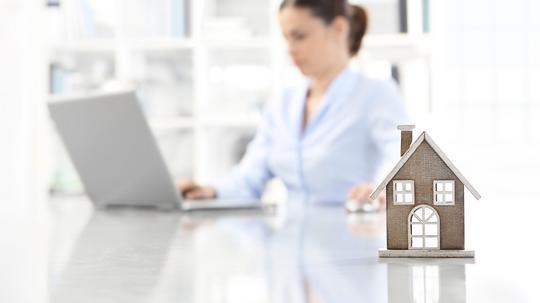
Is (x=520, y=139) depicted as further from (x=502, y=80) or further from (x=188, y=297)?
(x=188, y=297)

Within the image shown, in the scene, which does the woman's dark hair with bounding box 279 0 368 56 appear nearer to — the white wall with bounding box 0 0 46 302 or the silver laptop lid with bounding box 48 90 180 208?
the silver laptop lid with bounding box 48 90 180 208

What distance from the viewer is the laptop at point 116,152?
1.67m

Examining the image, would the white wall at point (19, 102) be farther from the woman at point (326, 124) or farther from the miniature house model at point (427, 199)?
the miniature house model at point (427, 199)

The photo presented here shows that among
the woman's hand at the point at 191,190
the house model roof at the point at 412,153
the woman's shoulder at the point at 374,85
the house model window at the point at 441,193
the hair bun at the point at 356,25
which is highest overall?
the hair bun at the point at 356,25

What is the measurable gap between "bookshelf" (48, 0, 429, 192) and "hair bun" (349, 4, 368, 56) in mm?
1155

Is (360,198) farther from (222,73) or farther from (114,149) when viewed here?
(222,73)

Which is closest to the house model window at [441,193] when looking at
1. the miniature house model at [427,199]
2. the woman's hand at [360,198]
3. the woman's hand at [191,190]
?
the miniature house model at [427,199]

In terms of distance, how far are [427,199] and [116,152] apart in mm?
1039

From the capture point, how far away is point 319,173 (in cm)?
244

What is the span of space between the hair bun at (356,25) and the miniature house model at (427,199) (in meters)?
1.72

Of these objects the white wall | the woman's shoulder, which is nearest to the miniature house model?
the woman's shoulder

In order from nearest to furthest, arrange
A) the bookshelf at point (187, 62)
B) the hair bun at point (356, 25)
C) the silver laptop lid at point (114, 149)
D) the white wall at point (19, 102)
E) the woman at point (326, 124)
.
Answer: the silver laptop lid at point (114, 149) < the woman at point (326, 124) < the hair bun at point (356, 25) < the bookshelf at point (187, 62) < the white wall at point (19, 102)

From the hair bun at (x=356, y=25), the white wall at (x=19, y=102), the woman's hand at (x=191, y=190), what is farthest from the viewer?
the white wall at (x=19, y=102)

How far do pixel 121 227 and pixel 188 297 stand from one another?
2.62 ft
